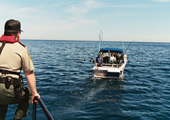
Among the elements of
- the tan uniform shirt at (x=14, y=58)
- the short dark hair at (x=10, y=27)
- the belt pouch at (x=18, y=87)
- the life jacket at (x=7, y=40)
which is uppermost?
the short dark hair at (x=10, y=27)

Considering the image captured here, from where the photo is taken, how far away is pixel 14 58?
7.82 ft

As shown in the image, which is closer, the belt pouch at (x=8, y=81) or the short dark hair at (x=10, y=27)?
the belt pouch at (x=8, y=81)

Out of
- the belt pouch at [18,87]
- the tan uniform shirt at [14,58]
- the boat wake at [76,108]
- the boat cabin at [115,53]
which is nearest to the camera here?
the tan uniform shirt at [14,58]

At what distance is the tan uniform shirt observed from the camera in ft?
7.78

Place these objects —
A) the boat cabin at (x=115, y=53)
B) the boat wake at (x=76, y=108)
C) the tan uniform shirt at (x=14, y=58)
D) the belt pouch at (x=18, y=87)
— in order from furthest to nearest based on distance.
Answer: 1. the boat cabin at (x=115, y=53)
2. the boat wake at (x=76, y=108)
3. the belt pouch at (x=18, y=87)
4. the tan uniform shirt at (x=14, y=58)

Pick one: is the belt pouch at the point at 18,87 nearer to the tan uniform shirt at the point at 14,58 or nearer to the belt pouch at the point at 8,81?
the belt pouch at the point at 8,81

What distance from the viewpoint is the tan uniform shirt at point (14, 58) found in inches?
93.4

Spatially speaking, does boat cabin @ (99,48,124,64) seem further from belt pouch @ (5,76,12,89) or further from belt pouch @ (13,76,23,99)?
belt pouch @ (5,76,12,89)

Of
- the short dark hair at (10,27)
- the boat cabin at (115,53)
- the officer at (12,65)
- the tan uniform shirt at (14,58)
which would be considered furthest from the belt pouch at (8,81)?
the boat cabin at (115,53)

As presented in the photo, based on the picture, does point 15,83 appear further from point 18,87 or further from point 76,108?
point 76,108

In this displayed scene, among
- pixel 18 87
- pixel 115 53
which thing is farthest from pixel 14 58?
pixel 115 53

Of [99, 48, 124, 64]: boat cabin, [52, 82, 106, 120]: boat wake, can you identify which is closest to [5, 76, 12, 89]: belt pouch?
[52, 82, 106, 120]: boat wake

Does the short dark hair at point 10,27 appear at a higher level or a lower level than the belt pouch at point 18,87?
higher

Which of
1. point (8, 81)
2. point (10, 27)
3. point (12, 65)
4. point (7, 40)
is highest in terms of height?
point (10, 27)
